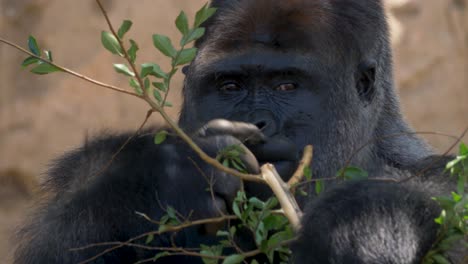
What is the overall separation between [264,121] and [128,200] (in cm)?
65

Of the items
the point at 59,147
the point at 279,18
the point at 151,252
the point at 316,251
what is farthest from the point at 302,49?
the point at 59,147

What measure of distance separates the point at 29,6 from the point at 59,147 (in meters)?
1.24

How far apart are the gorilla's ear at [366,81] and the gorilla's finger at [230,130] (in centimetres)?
A: 94

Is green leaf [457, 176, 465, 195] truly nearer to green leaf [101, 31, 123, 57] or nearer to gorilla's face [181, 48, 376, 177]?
gorilla's face [181, 48, 376, 177]

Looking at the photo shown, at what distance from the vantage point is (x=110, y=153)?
3641 mm

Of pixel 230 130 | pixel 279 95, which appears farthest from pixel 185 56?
pixel 279 95

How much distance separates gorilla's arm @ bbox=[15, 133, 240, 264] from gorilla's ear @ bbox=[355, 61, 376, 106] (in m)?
1.11

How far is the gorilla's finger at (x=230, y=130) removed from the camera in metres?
3.45

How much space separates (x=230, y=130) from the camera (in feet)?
11.3

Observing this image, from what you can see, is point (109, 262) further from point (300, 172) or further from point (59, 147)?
point (59, 147)

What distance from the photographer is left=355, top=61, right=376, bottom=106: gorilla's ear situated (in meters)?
4.34

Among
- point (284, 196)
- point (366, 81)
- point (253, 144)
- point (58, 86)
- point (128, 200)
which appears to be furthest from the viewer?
point (58, 86)

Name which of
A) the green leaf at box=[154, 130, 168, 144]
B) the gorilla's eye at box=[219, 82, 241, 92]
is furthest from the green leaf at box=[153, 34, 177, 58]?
the gorilla's eye at box=[219, 82, 241, 92]

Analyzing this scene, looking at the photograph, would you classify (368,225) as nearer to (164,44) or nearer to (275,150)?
(275,150)
